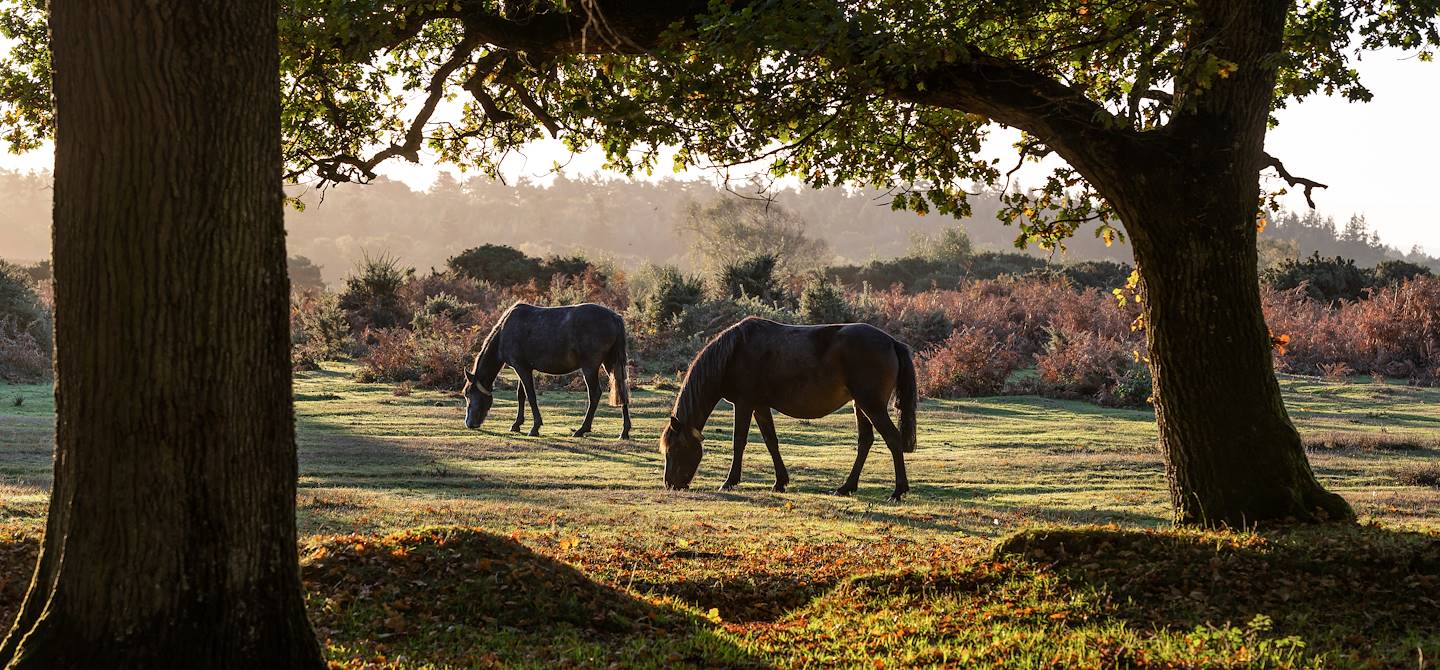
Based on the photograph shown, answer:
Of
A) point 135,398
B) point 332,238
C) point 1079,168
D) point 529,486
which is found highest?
point 332,238

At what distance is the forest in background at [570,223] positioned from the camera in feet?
414

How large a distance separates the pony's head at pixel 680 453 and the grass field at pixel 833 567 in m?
0.37

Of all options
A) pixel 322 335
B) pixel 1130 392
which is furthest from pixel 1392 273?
pixel 322 335

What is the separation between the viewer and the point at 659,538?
1073 cm

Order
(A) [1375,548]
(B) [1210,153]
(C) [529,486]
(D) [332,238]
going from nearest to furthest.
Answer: (A) [1375,548]
(B) [1210,153]
(C) [529,486]
(D) [332,238]

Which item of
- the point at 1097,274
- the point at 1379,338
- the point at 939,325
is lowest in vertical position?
the point at 1379,338

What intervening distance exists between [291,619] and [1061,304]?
3285cm

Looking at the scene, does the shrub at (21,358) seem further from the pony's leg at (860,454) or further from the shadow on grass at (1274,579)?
the shadow on grass at (1274,579)

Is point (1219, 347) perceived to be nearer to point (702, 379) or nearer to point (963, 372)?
point (702, 379)

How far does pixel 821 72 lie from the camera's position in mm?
8766

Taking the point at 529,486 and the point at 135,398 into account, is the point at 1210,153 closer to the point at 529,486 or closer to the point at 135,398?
the point at 135,398

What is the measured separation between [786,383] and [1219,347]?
623 centimetres

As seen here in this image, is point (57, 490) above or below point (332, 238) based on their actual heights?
below

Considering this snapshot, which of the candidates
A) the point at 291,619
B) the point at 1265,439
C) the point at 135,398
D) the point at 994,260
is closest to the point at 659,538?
the point at 1265,439
